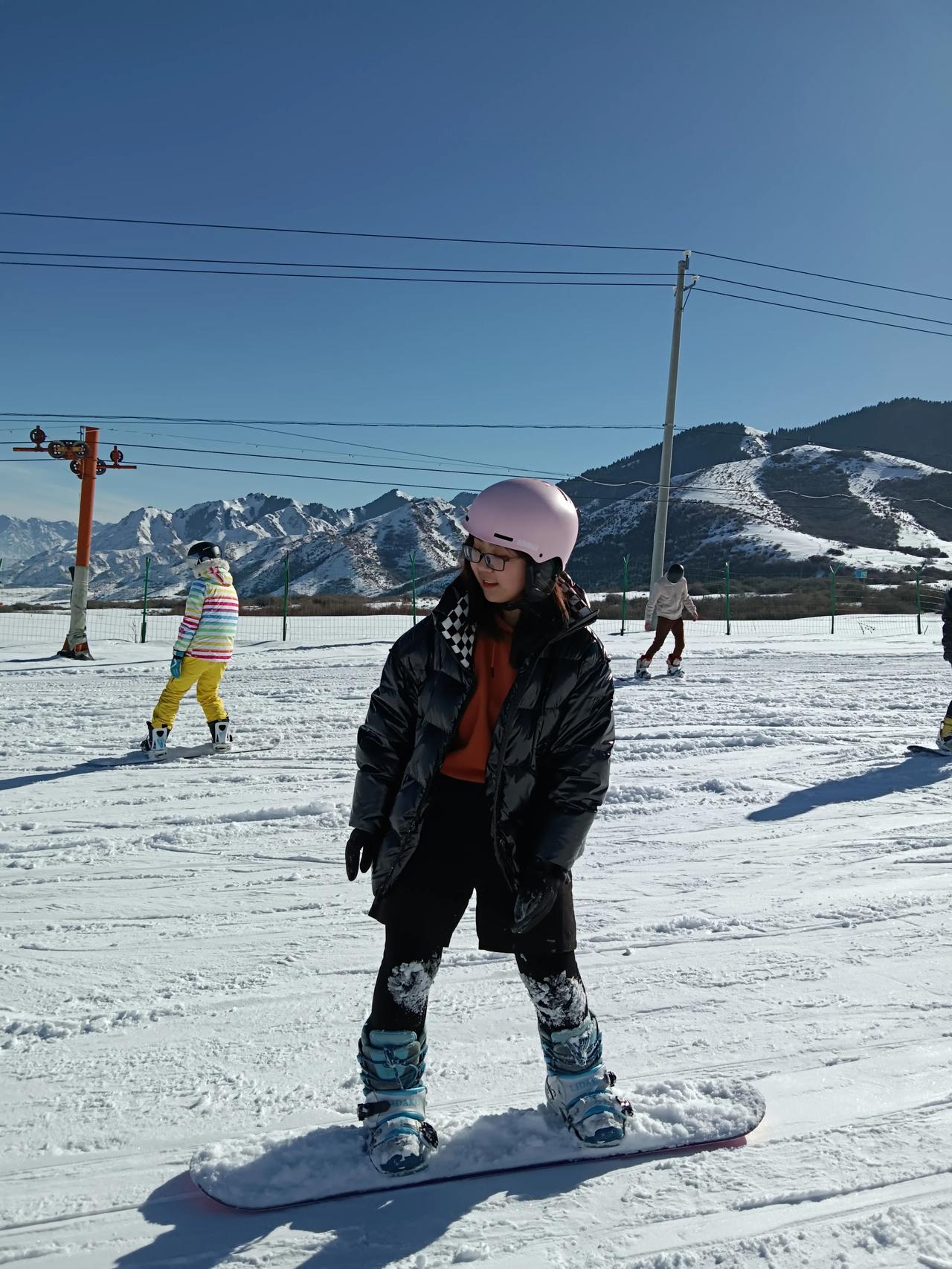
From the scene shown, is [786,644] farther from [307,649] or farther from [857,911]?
[857,911]

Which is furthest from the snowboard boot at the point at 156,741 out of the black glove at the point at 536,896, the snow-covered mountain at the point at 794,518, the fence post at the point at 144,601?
the snow-covered mountain at the point at 794,518

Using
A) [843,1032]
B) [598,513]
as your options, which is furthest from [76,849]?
[598,513]

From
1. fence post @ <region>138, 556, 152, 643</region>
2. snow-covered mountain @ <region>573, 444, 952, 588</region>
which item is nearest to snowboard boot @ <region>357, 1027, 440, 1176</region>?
fence post @ <region>138, 556, 152, 643</region>

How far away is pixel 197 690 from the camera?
714 centimetres

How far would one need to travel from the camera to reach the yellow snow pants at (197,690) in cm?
698

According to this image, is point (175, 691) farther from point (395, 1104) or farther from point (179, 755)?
point (395, 1104)

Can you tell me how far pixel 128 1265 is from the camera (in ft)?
6.10

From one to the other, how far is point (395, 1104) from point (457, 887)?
61cm

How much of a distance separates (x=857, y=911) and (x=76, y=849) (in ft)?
14.3

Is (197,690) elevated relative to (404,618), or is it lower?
lower

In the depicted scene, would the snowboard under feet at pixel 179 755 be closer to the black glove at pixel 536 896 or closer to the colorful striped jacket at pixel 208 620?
the colorful striped jacket at pixel 208 620

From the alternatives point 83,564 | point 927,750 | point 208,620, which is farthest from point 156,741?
point 83,564

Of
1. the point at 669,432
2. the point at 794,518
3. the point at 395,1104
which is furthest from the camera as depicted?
the point at 794,518

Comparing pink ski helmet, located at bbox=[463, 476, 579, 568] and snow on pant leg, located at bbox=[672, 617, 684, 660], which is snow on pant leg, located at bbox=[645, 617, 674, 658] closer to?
snow on pant leg, located at bbox=[672, 617, 684, 660]
